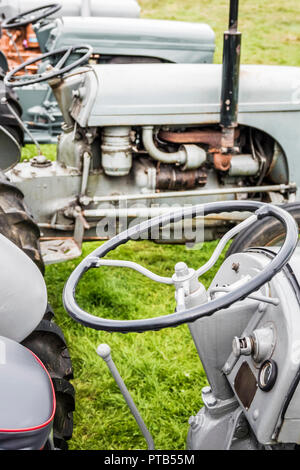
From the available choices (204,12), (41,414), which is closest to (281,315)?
(41,414)

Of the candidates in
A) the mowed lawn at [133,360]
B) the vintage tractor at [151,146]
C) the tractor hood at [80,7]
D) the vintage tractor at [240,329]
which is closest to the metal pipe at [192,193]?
the vintage tractor at [151,146]

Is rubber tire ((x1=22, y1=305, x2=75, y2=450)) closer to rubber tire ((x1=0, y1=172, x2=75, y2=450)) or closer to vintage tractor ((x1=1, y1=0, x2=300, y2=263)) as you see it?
rubber tire ((x1=0, y1=172, x2=75, y2=450))

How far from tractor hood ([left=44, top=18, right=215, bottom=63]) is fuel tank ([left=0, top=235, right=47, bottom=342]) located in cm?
348

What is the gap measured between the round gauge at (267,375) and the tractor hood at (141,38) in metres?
3.70

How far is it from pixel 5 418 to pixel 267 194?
2.39m

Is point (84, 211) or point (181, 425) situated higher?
point (84, 211)

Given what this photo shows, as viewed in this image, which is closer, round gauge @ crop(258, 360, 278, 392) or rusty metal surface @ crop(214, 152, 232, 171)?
round gauge @ crop(258, 360, 278, 392)

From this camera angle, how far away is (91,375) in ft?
8.63

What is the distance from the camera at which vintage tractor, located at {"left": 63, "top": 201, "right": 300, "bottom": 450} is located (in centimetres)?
128

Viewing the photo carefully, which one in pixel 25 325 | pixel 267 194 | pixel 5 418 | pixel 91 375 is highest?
pixel 5 418

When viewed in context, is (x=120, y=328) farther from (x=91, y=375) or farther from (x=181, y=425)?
(x=91, y=375)

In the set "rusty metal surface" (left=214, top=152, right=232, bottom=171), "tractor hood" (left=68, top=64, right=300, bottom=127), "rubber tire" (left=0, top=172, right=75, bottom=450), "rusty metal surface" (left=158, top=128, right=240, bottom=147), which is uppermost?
"tractor hood" (left=68, top=64, right=300, bottom=127)

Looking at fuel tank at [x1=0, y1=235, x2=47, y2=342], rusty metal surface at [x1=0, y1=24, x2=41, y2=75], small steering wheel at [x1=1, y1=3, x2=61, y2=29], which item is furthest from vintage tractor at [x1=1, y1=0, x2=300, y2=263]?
rusty metal surface at [x1=0, y1=24, x2=41, y2=75]

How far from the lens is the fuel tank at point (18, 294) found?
1.58m
